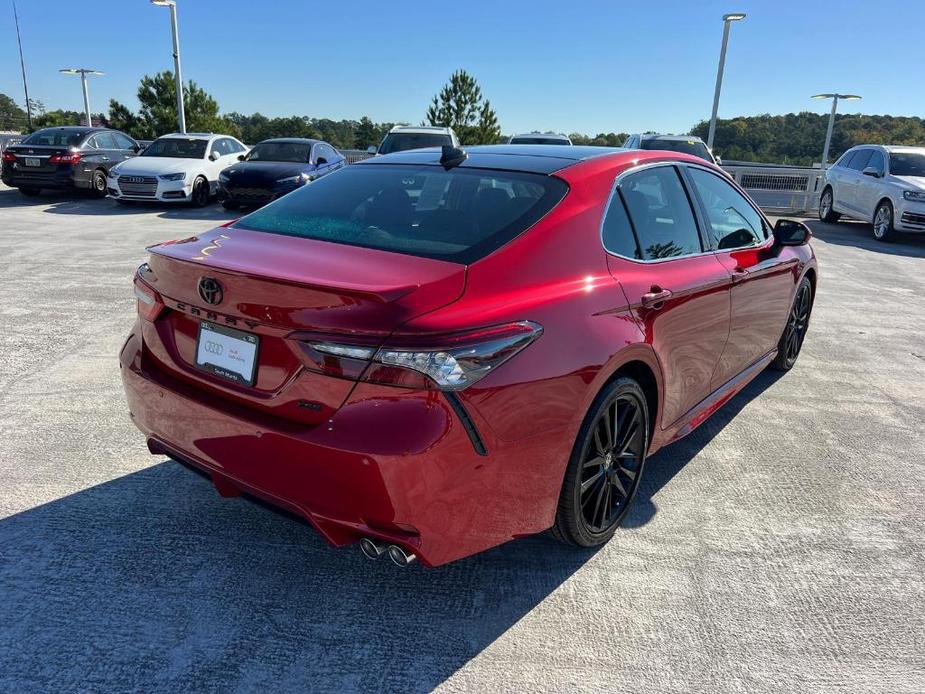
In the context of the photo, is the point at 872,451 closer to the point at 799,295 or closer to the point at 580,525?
the point at 799,295

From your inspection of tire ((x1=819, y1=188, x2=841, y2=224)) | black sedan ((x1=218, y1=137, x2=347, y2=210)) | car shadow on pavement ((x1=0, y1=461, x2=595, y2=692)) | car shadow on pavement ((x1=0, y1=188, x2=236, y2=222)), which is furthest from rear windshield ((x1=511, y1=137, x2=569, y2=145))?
car shadow on pavement ((x1=0, y1=461, x2=595, y2=692))

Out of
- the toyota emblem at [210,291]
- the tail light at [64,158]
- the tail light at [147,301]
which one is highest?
the tail light at [64,158]

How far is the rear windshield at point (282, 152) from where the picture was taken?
50.1ft

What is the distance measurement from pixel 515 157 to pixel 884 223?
13132mm

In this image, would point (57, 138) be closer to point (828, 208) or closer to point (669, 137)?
point (669, 137)

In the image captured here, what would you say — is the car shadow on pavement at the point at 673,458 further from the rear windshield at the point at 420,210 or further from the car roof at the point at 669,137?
the car roof at the point at 669,137

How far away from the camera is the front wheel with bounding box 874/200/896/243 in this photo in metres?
13.6

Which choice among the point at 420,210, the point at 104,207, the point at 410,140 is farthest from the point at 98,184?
the point at 420,210

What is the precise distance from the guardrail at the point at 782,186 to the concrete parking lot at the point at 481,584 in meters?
16.4

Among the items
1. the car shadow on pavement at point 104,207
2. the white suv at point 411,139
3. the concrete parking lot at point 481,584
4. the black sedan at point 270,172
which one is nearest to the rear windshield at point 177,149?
the car shadow on pavement at point 104,207

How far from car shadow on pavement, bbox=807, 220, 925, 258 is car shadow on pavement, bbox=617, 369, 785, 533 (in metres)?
9.70

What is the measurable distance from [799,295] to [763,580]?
10.0ft

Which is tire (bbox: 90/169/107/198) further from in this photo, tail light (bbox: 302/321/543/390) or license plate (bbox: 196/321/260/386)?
tail light (bbox: 302/321/543/390)

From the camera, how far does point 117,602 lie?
101 inches
